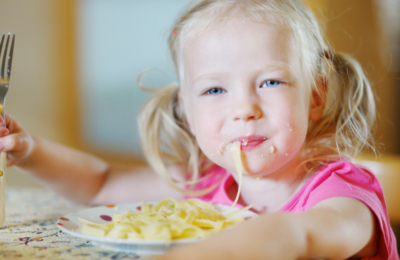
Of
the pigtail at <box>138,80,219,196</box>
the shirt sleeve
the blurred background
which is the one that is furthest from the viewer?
the blurred background

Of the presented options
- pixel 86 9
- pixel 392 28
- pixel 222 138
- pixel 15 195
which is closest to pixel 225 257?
pixel 222 138

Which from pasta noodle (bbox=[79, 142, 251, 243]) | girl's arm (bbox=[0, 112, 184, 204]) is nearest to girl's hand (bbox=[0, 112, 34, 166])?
girl's arm (bbox=[0, 112, 184, 204])

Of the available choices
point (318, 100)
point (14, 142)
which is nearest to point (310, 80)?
point (318, 100)

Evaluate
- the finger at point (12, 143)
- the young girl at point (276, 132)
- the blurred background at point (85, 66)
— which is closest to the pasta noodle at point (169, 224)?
the young girl at point (276, 132)

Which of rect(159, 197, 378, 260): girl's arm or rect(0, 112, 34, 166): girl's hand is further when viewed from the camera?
rect(0, 112, 34, 166): girl's hand

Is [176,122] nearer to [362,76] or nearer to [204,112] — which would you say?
[204,112]

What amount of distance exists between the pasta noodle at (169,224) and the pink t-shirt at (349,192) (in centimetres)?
18

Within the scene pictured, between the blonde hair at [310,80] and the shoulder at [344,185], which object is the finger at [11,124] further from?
the shoulder at [344,185]

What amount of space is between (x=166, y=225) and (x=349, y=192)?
0.40m

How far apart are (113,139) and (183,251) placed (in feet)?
11.6

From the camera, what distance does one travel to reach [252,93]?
2.91 ft

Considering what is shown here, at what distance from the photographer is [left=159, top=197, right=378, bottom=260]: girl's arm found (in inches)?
21.7

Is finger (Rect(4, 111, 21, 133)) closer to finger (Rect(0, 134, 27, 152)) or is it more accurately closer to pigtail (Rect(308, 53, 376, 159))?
finger (Rect(0, 134, 27, 152))

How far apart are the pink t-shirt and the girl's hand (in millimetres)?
695
